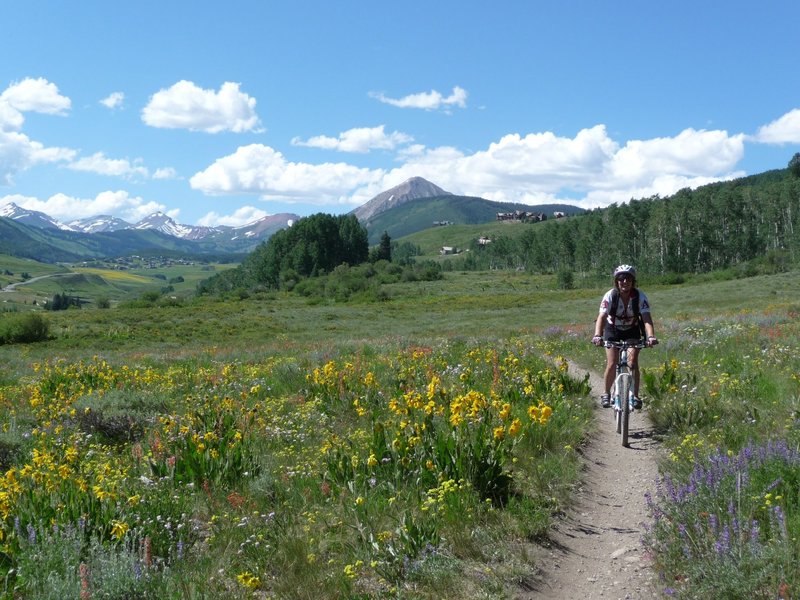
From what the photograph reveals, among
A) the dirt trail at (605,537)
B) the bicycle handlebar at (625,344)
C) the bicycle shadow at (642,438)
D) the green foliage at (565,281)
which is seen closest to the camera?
the dirt trail at (605,537)

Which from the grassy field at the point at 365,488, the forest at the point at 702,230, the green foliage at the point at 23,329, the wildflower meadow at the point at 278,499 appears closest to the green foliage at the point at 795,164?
the forest at the point at 702,230

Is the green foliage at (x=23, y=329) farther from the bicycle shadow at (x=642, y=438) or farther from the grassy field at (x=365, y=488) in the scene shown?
→ the bicycle shadow at (x=642, y=438)

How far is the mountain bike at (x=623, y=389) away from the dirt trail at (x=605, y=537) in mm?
371

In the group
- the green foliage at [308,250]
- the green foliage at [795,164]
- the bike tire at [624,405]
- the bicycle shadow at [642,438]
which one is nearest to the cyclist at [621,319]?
the bike tire at [624,405]

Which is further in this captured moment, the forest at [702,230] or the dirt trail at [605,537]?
the forest at [702,230]

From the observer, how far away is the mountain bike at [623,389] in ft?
27.5

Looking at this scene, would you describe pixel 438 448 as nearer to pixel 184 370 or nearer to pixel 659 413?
pixel 659 413

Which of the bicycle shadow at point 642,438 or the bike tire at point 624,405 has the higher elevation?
the bike tire at point 624,405

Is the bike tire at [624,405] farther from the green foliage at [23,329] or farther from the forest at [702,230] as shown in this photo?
the forest at [702,230]

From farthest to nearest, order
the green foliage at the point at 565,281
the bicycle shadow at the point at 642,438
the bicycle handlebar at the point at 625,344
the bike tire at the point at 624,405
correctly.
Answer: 1. the green foliage at the point at 565,281
2. the bicycle handlebar at the point at 625,344
3. the bike tire at the point at 624,405
4. the bicycle shadow at the point at 642,438

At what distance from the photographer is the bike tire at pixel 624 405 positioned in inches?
329

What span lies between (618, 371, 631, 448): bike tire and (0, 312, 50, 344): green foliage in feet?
148

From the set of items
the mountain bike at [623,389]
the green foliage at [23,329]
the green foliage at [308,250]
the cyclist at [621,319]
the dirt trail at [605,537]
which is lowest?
the green foliage at [23,329]

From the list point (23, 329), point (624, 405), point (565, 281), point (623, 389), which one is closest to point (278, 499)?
point (624, 405)
